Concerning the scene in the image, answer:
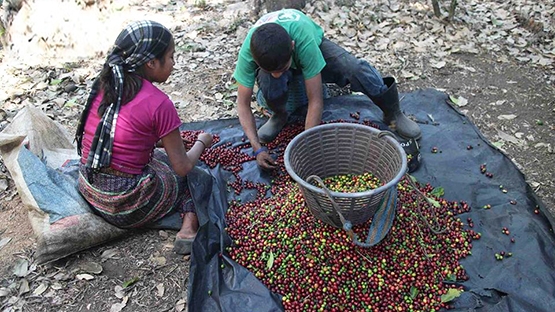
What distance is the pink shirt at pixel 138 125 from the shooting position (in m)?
2.60

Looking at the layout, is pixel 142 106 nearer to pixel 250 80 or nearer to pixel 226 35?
pixel 250 80

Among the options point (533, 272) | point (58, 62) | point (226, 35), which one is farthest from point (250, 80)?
point (58, 62)

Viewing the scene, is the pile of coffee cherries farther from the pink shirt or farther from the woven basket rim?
the pink shirt

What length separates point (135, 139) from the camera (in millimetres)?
2713

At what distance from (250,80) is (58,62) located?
3.31m

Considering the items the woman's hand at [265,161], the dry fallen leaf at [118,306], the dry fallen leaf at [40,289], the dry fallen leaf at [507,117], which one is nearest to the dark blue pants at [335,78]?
the woman's hand at [265,161]

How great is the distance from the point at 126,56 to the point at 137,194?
92cm

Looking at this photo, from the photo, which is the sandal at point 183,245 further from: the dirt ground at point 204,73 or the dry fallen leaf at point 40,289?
the dry fallen leaf at point 40,289

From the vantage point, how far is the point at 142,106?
2.59 m

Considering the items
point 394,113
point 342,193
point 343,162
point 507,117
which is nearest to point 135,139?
point 342,193

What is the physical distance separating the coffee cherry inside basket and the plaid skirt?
3.39 feet

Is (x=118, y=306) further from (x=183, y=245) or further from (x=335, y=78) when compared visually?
(x=335, y=78)

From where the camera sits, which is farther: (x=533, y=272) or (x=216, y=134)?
(x=216, y=134)

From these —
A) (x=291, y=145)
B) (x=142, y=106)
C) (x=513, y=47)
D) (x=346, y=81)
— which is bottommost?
(x=513, y=47)
